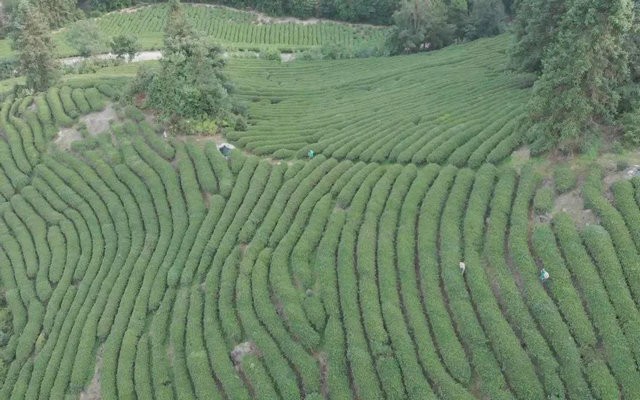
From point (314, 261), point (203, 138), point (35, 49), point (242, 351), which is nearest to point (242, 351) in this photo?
point (242, 351)

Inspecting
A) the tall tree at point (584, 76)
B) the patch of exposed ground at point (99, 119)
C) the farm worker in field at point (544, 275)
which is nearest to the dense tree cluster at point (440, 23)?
the patch of exposed ground at point (99, 119)

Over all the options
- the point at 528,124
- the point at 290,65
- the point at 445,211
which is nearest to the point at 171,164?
the point at 445,211

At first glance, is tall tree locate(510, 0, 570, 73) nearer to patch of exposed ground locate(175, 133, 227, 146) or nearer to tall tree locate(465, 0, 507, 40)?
patch of exposed ground locate(175, 133, 227, 146)

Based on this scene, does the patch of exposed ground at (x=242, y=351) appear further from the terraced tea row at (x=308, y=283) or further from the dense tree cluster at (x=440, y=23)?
the dense tree cluster at (x=440, y=23)

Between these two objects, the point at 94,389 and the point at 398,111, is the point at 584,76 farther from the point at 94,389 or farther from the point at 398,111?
the point at 94,389

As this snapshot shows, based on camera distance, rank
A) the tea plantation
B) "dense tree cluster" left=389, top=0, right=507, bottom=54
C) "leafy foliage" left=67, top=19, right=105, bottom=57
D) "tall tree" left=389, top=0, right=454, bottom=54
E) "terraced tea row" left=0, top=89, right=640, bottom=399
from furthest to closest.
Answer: "leafy foliage" left=67, top=19, right=105, bottom=57, "dense tree cluster" left=389, top=0, right=507, bottom=54, "tall tree" left=389, top=0, right=454, bottom=54, the tea plantation, "terraced tea row" left=0, top=89, right=640, bottom=399

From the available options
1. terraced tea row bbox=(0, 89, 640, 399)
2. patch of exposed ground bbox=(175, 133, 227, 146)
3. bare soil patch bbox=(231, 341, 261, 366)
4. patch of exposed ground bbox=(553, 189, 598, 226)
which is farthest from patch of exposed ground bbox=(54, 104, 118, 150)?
patch of exposed ground bbox=(553, 189, 598, 226)
